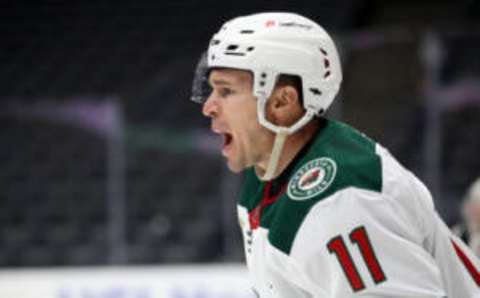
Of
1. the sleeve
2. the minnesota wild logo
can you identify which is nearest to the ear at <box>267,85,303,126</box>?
the minnesota wild logo

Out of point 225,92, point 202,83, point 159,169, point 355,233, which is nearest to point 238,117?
point 225,92

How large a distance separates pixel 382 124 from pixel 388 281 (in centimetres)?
479

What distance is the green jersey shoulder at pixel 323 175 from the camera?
1.39 m

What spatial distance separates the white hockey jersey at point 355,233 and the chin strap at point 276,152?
0.09 ft

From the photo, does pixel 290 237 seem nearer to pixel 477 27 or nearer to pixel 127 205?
pixel 127 205

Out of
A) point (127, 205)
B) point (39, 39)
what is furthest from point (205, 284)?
point (39, 39)

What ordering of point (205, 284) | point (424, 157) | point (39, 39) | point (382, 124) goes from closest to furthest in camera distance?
point (205, 284)
point (424, 157)
point (382, 124)
point (39, 39)

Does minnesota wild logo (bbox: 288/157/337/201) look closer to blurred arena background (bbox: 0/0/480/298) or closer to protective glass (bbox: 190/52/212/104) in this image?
protective glass (bbox: 190/52/212/104)

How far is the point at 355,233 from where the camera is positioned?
1339mm

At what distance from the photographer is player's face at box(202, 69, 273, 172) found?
157cm

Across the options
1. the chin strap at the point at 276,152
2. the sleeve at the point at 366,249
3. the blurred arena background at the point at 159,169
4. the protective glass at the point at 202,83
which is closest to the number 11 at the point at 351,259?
the sleeve at the point at 366,249

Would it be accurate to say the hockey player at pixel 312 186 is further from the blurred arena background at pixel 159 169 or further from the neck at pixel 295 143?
the blurred arena background at pixel 159 169

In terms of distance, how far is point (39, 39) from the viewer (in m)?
9.42

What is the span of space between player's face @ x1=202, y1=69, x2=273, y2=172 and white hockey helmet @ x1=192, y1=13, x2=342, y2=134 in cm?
2
